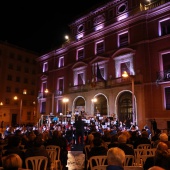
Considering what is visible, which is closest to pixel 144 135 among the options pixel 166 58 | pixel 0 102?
pixel 166 58

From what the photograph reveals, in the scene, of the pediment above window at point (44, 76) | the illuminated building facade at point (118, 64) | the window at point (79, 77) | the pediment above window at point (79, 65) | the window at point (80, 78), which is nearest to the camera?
the illuminated building facade at point (118, 64)

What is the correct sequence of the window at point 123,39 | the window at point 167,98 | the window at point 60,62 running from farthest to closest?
the window at point 60,62 → the window at point 123,39 → the window at point 167,98

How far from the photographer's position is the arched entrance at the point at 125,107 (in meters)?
23.6

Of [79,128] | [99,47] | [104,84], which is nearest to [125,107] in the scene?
[104,84]

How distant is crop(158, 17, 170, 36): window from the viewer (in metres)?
22.3

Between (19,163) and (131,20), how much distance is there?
24.0m

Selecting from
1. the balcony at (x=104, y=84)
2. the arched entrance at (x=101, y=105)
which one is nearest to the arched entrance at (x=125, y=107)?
the balcony at (x=104, y=84)

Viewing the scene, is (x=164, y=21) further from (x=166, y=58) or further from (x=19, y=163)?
(x=19, y=163)

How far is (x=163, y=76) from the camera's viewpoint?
21234 mm

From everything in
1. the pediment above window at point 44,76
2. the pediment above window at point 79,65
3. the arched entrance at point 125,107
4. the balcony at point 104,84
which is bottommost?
the arched entrance at point 125,107

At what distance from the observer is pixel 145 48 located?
76.0 ft

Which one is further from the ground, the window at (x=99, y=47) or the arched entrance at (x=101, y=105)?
the window at (x=99, y=47)

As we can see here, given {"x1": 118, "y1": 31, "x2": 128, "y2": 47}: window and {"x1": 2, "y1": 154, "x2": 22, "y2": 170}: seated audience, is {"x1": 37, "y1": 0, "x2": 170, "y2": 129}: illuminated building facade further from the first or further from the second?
{"x1": 2, "y1": 154, "x2": 22, "y2": 170}: seated audience

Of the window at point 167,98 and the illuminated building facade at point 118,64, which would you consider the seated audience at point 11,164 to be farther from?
the window at point 167,98
